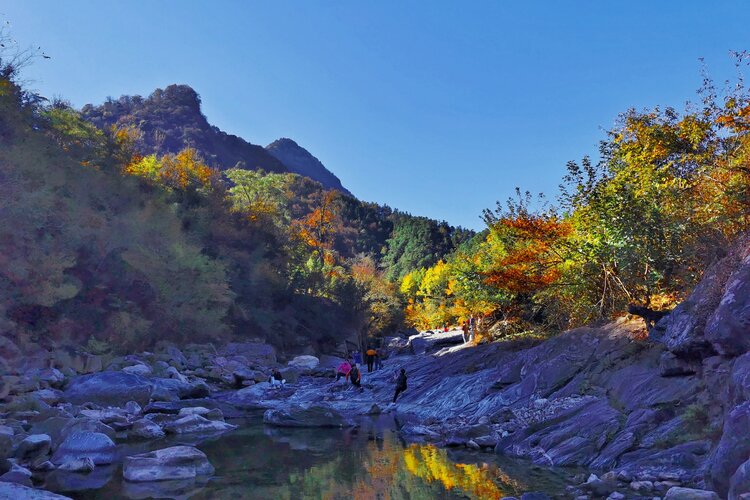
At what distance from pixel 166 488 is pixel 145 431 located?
5.77 m

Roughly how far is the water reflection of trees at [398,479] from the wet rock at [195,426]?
19.3 feet

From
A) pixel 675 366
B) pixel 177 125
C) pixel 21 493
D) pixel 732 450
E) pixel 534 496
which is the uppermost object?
pixel 177 125

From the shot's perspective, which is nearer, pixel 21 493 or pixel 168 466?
pixel 21 493

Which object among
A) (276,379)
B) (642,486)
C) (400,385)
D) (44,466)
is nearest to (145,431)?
(44,466)

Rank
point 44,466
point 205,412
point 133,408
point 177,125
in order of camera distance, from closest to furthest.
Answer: point 44,466
point 133,408
point 205,412
point 177,125

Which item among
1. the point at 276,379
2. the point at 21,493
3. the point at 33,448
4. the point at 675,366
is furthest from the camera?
the point at 276,379

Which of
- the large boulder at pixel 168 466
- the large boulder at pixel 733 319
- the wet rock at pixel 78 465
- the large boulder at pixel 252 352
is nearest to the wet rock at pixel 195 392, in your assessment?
the wet rock at pixel 78 465

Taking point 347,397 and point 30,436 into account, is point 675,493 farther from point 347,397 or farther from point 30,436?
point 347,397

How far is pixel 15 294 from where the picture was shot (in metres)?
26.0

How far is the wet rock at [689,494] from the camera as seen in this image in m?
7.06

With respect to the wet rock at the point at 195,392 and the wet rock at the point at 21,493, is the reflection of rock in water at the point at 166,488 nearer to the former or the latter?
the wet rock at the point at 21,493

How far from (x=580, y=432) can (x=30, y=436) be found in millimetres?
11754

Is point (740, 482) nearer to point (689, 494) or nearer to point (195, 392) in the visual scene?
point (689, 494)

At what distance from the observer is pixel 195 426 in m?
17.1
